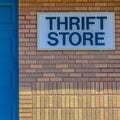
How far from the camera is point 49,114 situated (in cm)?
604

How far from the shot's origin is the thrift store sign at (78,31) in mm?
6043

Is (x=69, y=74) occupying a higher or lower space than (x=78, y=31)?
lower

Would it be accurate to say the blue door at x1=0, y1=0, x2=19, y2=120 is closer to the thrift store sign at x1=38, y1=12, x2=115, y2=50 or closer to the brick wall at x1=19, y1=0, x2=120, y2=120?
the brick wall at x1=19, y1=0, x2=120, y2=120

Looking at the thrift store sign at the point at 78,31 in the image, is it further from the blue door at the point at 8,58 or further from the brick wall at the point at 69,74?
the blue door at the point at 8,58

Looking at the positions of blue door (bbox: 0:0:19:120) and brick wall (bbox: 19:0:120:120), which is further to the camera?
blue door (bbox: 0:0:19:120)

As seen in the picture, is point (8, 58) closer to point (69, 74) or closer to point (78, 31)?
point (69, 74)

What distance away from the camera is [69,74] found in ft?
19.8

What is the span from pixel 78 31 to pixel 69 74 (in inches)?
26.5

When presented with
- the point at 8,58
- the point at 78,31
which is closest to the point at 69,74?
the point at 78,31

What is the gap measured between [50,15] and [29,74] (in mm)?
952

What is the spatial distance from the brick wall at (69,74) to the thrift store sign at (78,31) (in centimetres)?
8

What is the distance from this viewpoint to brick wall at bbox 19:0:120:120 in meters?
6.02

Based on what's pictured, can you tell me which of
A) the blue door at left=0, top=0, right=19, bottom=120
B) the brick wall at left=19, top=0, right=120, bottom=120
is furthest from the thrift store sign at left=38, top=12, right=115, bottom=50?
the blue door at left=0, top=0, right=19, bottom=120

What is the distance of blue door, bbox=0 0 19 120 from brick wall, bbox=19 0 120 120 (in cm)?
25
